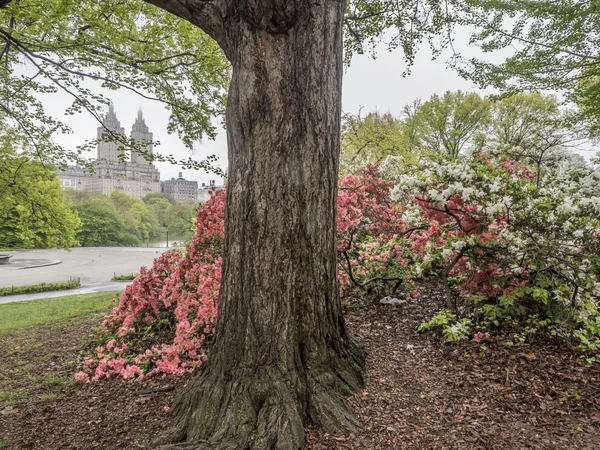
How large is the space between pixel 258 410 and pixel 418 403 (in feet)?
3.43

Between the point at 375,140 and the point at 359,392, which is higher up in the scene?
the point at 375,140

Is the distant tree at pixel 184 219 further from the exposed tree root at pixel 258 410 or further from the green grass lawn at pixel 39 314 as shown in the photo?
the green grass lawn at pixel 39 314

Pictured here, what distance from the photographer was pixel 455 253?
3152 mm

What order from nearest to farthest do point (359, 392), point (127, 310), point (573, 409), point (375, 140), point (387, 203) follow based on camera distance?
point (573, 409), point (359, 392), point (127, 310), point (387, 203), point (375, 140)

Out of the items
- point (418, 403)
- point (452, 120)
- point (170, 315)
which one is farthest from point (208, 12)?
point (452, 120)

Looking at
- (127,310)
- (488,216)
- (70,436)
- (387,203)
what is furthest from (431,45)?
(70,436)

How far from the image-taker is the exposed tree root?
178 cm

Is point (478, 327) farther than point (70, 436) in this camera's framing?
Yes

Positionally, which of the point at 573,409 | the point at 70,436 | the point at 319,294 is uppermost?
the point at 319,294

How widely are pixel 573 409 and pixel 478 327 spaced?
0.92 meters

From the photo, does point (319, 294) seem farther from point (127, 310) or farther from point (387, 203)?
point (387, 203)

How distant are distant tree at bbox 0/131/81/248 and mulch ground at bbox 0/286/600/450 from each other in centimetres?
648

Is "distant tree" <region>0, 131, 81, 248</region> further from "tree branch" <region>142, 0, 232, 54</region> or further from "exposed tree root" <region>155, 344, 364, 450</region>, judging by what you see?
"exposed tree root" <region>155, 344, 364, 450</region>

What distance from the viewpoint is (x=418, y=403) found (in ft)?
7.11
